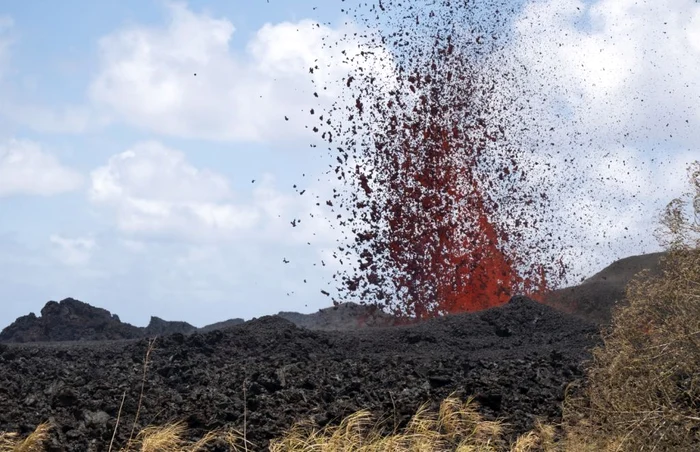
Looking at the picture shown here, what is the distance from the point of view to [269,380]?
940cm

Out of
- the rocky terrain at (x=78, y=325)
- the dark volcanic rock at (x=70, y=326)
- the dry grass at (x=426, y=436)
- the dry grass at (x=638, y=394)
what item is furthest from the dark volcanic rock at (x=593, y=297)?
the dry grass at (x=638, y=394)

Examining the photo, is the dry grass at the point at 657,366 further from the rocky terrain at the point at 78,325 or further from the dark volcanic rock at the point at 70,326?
the dark volcanic rock at the point at 70,326

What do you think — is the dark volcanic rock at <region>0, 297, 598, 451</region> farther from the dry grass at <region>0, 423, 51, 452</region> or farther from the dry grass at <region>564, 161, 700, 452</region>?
the dry grass at <region>564, 161, 700, 452</region>

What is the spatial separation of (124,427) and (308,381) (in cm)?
216

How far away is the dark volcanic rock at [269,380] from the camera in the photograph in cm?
805

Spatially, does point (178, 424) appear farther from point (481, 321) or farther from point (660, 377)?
point (481, 321)

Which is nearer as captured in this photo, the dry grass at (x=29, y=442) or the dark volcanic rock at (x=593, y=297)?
the dry grass at (x=29, y=442)

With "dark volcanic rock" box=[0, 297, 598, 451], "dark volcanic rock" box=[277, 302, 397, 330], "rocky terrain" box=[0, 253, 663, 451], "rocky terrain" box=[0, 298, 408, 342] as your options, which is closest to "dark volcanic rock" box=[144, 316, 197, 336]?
"rocky terrain" box=[0, 298, 408, 342]

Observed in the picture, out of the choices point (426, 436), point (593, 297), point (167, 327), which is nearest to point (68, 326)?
point (167, 327)

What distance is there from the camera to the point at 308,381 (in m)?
9.30

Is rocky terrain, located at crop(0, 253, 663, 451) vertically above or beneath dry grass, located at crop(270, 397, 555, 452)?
above

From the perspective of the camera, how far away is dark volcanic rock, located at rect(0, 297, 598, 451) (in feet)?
26.4

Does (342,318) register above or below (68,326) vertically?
above

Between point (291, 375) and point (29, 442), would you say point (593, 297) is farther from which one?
point (29, 442)
